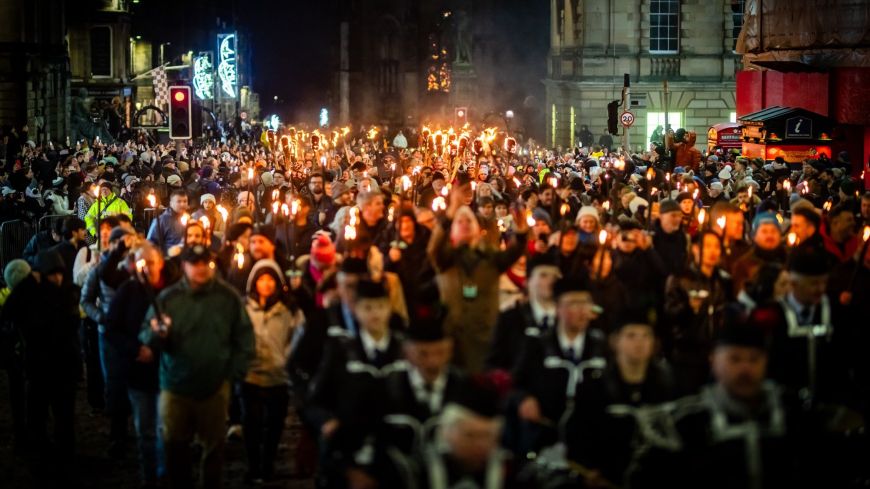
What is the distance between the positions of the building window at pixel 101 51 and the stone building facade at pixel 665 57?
22731mm

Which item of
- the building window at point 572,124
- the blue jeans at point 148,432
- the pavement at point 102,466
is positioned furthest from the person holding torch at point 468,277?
the building window at point 572,124

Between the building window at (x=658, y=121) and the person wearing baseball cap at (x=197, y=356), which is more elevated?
the building window at (x=658, y=121)

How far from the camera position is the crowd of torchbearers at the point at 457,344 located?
22.5ft

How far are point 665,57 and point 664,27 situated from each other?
40.7 inches

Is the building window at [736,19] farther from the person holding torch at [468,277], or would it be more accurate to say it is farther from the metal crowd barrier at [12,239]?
the person holding torch at [468,277]

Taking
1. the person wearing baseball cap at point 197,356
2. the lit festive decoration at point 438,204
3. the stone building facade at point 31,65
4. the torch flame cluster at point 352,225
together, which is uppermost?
the stone building facade at point 31,65

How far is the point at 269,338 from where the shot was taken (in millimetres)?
10844

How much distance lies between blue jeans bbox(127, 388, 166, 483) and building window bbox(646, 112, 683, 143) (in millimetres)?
42043

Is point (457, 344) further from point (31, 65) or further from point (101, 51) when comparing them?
point (101, 51)

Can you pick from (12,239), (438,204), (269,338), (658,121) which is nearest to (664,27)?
(658,121)

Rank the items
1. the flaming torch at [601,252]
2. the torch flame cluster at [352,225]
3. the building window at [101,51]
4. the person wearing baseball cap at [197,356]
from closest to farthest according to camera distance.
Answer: the person wearing baseball cap at [197,356] → the flaming torch at [601,252] → the torch flame cluster at [352,225] → the building window at [101,51]

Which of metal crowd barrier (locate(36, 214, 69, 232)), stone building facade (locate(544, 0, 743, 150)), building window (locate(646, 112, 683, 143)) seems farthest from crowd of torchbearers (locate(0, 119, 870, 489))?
stone building facade (locate(544, 0, 743, 150))

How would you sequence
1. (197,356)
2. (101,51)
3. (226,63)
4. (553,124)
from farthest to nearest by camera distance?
1. (226,63)
2. (101,51)
3. (553,124)
4. (197,356)

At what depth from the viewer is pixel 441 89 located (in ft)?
282
